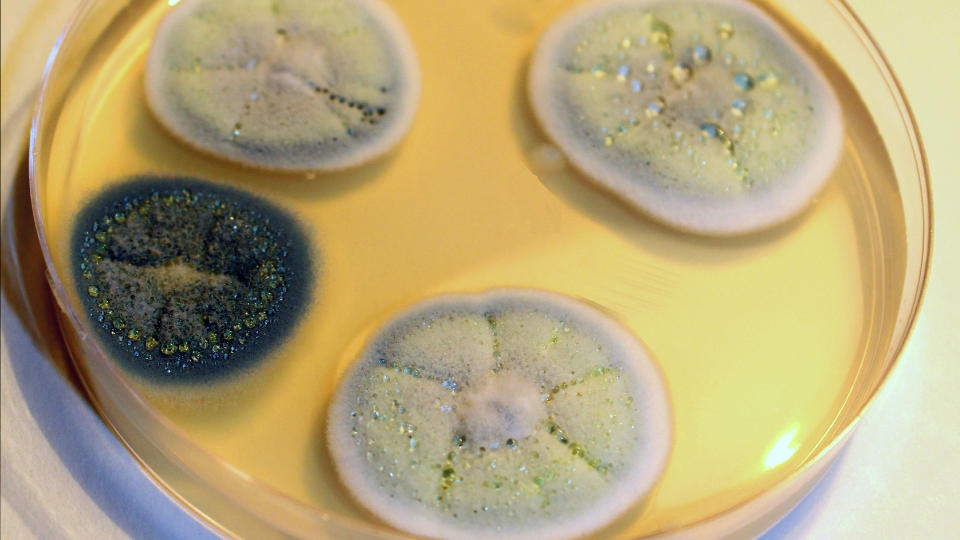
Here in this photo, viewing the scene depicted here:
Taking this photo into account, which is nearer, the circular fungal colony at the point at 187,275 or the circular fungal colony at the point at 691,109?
the circular fungal colony at the point at 187,275

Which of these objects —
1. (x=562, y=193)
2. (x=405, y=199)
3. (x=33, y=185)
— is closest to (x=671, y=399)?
(x=562, y=193)

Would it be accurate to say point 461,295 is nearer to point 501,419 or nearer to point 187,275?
point 501,419

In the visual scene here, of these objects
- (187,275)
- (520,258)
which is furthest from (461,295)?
(187,275)

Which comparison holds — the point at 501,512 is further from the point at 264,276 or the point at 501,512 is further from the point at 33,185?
the point at 33,185

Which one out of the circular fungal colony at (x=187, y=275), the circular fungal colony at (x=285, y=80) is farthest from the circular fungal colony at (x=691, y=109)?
the circular fungal colony at (x=187, y=275)

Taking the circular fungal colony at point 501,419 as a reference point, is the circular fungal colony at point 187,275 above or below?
above

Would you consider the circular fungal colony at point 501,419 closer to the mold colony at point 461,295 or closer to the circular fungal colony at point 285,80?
the mold colony at point 461,295

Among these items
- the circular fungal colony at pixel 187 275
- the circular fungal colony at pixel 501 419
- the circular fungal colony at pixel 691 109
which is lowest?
the circular fungal colony at pixel 501 419
